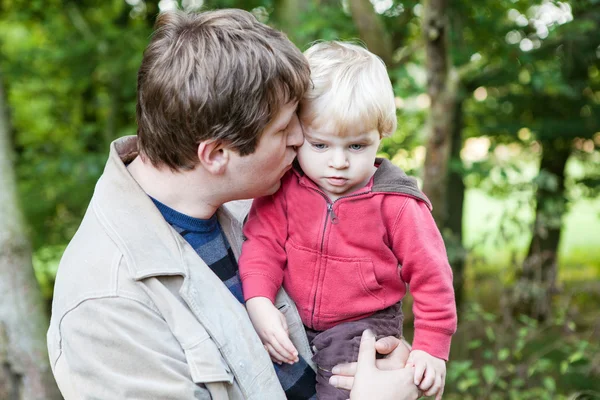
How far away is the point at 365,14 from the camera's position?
3.66 meters

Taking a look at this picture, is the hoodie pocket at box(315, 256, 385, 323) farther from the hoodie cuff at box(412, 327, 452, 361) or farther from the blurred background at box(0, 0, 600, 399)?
the blurred background at box(0, 0, 600, 399)

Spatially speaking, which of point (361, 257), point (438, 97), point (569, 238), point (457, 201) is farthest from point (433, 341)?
point (569, 238)

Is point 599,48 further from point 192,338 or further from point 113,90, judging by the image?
point 192,338

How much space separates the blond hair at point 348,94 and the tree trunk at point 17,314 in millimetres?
2303

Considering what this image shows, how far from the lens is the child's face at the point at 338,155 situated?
1.84 meters

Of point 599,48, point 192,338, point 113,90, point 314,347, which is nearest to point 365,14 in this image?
point 314,347

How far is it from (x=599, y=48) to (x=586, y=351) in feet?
9.69

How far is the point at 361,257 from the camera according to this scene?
1912mm

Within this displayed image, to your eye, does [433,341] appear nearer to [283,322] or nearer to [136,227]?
[283,322]

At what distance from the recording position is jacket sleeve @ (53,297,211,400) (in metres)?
1.62

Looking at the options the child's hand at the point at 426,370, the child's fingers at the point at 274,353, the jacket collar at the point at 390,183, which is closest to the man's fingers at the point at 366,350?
the child's hand at the point at 426,370

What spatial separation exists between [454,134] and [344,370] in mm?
4978

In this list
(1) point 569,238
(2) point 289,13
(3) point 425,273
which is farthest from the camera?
(1) point 569,238

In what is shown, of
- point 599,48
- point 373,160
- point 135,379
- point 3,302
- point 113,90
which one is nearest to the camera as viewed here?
point 135,379
